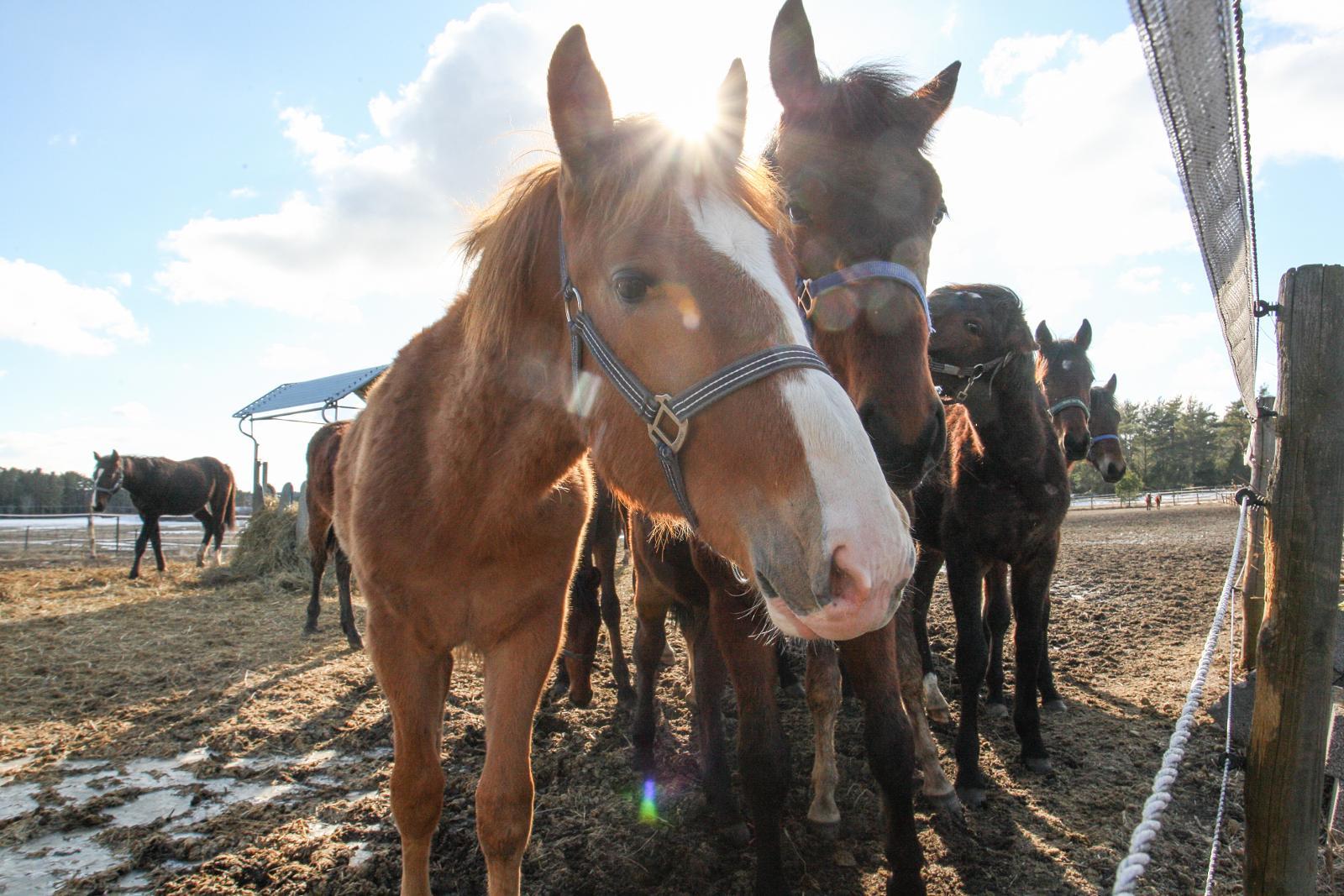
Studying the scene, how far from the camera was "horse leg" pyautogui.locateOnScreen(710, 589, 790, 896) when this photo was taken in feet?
9.12

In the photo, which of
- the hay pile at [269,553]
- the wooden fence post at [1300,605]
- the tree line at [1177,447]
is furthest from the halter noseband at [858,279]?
the tree line at [1177,447]

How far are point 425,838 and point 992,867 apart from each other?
2359 mm

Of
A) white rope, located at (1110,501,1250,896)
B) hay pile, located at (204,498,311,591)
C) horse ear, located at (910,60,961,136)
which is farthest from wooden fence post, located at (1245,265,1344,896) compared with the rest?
hay pile, located at (204,498,311,591)

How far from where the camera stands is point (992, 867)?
3.00m

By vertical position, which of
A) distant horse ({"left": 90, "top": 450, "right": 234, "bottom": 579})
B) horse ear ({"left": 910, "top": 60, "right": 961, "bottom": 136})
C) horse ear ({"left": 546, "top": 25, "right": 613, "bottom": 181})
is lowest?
distant horse ({"left": 90, "top": 450, "right": 234, "bottom": 579})

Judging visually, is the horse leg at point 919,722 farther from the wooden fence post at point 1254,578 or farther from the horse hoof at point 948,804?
the wooden fence post at point 1254,578

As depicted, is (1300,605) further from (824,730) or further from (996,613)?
(996,613)

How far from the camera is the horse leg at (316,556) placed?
26.2 feet

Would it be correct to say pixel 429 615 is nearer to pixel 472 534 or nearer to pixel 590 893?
pixel 472 534


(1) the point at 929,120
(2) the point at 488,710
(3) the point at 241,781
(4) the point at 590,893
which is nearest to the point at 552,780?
(4) the point at 590,893

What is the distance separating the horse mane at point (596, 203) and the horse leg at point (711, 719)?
198 centimetres

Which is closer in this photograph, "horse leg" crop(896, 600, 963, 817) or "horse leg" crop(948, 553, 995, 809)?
"horse leg" crop(896, 600, 963, 817)

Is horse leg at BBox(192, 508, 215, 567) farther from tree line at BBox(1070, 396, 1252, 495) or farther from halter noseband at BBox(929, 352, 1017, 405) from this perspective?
tree line at BBox(1070, 396, 1252, 495)

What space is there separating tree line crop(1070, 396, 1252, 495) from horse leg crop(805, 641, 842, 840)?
226 feet
